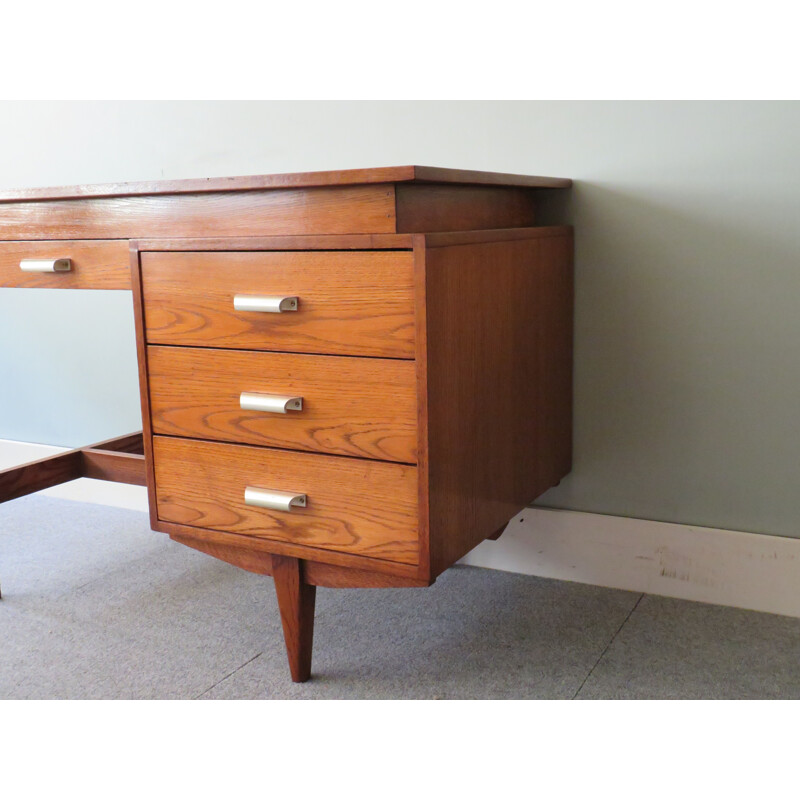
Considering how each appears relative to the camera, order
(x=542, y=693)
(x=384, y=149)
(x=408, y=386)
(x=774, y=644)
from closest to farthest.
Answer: (x=408, y=386) → (x=542, y=693) → (x=774, y=644) → (x=384, y=149)

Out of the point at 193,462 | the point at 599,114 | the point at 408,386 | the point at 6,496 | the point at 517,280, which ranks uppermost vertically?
the point at 599,114

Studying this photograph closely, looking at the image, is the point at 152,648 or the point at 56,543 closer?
the point at 152,648

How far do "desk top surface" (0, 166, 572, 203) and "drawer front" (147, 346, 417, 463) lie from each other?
0.22 metres

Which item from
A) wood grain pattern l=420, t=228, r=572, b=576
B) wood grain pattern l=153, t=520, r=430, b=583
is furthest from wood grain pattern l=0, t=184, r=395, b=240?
wood grain pattern l=153, t=520, r=430, b=583

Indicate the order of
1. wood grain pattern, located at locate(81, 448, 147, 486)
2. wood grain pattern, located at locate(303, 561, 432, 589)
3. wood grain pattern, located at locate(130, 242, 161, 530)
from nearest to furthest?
wood grain pattern, located at locate(303, 561, 432, 589), wood grain pattern, located at locate(130, 242, 161, 530), wood grain pattern, located at locate(81, 448, 147, 486)

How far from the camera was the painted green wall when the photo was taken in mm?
1454

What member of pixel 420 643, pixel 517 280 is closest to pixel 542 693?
pixel 420 643

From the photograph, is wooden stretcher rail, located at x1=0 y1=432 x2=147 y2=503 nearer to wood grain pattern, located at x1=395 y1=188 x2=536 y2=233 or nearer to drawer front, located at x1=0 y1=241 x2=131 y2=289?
drawer front, located at x1=0 y1=241 x2=131 y2=289

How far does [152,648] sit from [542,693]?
0.61 m

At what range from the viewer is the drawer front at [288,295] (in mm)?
1146

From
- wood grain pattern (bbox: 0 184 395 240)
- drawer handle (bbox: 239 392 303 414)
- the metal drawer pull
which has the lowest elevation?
drawer handle (bbox: 239 392 303 414)

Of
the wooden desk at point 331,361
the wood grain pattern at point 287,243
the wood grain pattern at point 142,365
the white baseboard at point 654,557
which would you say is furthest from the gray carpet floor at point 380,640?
the wood grain pattern at point 287,243

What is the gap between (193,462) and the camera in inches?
53.2
